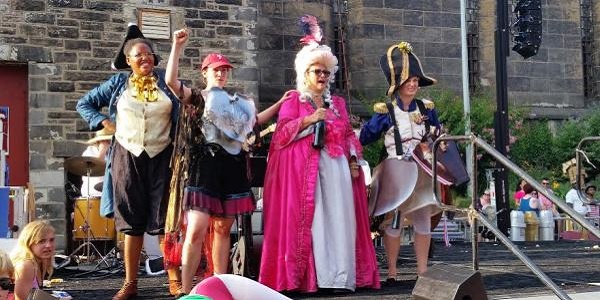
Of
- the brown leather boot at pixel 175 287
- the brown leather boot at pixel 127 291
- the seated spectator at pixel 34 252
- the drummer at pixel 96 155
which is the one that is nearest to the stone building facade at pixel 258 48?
the drummer at pixel 96 155

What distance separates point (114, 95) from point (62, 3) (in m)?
8.02

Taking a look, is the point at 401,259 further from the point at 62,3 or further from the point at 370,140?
the point at 62,3

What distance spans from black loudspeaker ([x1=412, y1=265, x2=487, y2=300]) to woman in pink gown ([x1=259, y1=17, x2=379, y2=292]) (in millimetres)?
1969

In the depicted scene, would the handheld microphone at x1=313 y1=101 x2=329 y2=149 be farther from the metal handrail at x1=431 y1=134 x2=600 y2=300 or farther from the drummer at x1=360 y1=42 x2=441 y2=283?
the metal handrail at x1=431 y1=134 x2=600 y2=300

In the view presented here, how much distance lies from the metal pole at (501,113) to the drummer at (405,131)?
21.4 feet

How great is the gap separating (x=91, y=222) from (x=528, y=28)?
22.1ft

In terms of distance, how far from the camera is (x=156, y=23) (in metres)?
14.0

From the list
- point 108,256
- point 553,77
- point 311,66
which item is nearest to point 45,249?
point 311,66

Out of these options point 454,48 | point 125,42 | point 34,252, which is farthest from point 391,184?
point 454,48

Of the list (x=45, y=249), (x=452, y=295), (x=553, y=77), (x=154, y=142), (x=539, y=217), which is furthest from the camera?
(x=553, y=77)

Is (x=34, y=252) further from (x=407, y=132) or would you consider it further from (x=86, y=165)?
(x=86, y=165)

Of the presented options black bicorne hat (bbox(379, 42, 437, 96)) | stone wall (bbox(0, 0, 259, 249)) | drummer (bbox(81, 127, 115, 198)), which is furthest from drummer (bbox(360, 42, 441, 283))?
stone wall (bbox(0, 0, 259, 249))

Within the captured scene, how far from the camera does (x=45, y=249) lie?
203 inches

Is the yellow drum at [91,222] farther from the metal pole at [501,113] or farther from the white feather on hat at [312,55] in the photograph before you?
the metal pole at [501,113]
